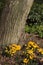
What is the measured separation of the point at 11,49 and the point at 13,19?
783mm

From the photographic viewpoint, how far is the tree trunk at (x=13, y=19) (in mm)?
7133

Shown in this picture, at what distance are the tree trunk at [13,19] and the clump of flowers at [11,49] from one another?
0.22 meters

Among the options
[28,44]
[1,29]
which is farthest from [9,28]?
[28,44]

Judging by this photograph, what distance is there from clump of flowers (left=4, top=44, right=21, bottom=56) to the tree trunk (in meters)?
0.22

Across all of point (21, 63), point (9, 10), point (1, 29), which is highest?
point (9, 10)

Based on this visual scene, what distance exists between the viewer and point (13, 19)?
7.20 m

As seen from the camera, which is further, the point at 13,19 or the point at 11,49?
the point at 13,19

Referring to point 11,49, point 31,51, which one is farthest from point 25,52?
point 11,49

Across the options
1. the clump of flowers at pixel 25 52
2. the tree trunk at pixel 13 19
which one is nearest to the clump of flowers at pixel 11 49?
the clump of flowers at pixel 25 52

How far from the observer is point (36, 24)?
Result: 10281 millimetres

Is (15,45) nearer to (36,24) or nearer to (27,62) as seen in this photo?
(27,62)

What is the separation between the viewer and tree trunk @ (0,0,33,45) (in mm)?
7133

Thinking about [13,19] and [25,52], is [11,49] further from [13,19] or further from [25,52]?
[13,19]

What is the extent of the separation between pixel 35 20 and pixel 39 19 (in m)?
0.15
